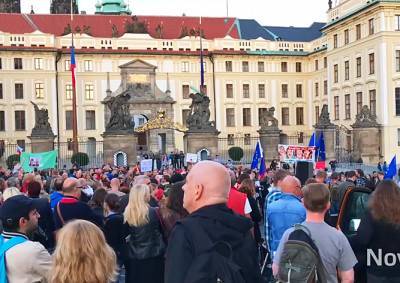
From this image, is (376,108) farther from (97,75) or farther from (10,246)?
(10,246)

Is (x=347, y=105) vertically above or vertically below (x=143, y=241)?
above

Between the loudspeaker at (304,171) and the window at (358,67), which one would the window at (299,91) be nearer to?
the window at (358,67)

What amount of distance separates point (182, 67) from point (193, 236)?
55.3 meters

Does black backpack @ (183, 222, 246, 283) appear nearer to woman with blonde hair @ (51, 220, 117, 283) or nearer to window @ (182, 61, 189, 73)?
woman with blonde hair @ (51, 220, 117, 283)

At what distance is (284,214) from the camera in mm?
6449

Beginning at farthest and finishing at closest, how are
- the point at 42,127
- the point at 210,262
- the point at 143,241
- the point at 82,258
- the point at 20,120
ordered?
the point at 20,120 < the point at 42,127 < the point at 143,241 < the point at 82,258 < the point at 210,262

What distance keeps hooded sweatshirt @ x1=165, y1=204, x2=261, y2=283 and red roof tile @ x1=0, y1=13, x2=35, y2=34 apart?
56746mm

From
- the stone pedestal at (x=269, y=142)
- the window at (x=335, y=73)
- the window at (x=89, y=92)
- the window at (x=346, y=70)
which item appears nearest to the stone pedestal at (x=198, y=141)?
the stone pedestal at (x=269, y=142)

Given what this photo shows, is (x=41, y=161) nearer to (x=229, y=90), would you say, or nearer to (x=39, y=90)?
(x=39, y=90)

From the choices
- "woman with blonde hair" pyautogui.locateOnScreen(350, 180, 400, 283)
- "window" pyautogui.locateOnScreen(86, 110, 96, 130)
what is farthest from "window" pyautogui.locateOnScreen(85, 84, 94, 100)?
"woman with blonde hair" pyautogui.locateOnScreen(350, 180, 400, 283)

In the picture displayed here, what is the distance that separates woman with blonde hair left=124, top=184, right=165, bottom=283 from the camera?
6.49 m

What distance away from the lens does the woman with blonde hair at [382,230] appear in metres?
4.92

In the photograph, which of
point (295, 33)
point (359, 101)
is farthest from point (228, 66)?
point (359, 101)

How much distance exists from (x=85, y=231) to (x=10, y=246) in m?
0.98
